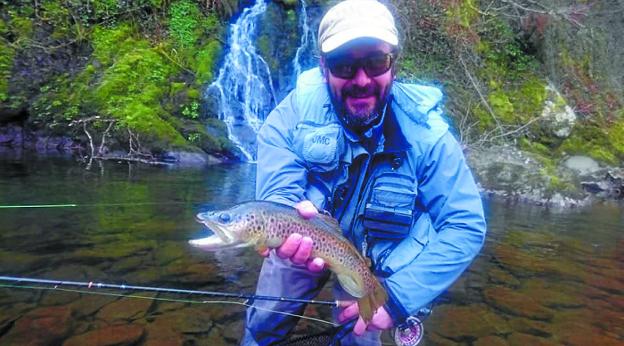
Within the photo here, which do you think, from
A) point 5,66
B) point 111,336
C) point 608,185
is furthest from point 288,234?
point 608,185

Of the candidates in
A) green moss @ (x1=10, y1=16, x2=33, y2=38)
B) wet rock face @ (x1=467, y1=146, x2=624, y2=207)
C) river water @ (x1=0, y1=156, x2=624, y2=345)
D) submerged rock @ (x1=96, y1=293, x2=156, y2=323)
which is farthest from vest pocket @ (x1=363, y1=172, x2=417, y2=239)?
green moss @ (x1=10, y1=16, x2=33, y2=38)

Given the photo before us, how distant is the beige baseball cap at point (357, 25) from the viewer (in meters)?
2.43

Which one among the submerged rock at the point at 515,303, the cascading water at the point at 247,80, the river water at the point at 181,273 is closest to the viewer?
the river water at the point at 181,273

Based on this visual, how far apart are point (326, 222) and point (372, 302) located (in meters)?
0.49

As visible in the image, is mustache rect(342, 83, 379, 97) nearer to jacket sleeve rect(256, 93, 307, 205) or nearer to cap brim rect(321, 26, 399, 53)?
cap brim rect(321, 26, 399, 53)

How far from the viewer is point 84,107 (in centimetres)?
1215

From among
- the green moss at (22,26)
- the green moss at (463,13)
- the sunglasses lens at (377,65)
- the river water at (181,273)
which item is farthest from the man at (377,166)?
the green moss at (463,13)

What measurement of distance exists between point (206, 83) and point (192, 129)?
181 centimetres

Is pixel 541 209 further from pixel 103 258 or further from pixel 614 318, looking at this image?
pixel 103 258

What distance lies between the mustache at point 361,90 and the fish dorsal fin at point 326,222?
2.09 ft

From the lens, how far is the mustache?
254 cm

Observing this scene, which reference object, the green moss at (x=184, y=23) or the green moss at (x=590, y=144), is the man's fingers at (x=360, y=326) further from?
the green moss at (x=590, y=144)

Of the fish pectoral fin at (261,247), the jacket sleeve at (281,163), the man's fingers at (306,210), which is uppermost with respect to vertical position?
the jacket sleeve at (281,163)

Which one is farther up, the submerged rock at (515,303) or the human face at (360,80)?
the human face at (360,80)
